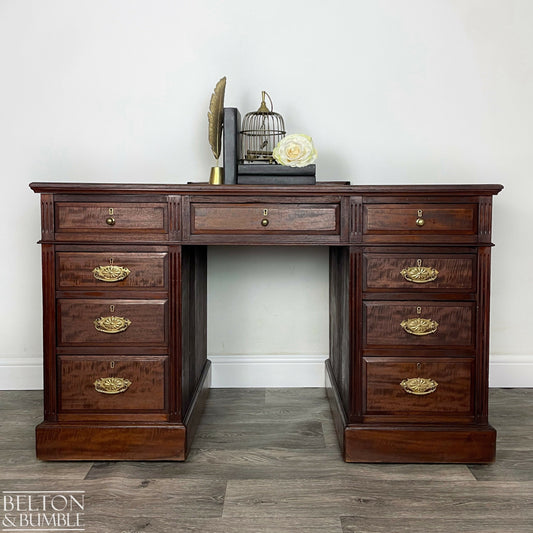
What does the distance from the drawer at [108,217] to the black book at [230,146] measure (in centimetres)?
29

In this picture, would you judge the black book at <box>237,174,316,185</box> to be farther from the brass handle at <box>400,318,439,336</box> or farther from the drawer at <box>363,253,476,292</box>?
the brass handle at <box>400,318,439,336</box>

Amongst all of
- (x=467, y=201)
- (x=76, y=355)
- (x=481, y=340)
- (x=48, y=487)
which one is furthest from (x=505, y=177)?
(x=48, y=487)

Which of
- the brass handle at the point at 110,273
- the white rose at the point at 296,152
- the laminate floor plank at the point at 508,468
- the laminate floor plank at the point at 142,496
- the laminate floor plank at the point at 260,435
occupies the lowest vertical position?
the laminate floor plank at the point at 142,496

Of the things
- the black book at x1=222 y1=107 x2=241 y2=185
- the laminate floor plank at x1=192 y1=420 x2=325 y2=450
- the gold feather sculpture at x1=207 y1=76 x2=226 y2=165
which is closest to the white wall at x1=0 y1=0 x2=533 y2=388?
the gold feather sculpture at x1=207 y1=76 x2=226 y2=165

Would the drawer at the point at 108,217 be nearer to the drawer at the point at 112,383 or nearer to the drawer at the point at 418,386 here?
the drawer at the point at 112,383

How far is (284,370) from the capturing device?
8.16 feet

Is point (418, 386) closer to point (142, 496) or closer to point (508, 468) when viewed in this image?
point (508, 468)

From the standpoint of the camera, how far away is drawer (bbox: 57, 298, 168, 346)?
172 cm

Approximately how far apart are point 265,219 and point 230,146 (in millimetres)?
344

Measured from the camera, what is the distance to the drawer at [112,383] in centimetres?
173

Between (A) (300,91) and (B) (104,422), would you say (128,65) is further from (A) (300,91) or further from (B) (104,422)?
(B) (104,422)

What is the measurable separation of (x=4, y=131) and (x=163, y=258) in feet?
3.97

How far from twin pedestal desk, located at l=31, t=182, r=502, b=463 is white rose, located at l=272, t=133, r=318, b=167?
0.16 m

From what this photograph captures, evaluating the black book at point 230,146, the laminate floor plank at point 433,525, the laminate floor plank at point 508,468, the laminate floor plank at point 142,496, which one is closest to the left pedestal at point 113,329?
the laminate floor plank at point 142,496
